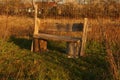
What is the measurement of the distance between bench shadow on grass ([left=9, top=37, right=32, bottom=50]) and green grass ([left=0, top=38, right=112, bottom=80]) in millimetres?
578

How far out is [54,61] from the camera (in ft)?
22.4

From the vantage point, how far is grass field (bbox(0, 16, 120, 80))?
18.4 feet

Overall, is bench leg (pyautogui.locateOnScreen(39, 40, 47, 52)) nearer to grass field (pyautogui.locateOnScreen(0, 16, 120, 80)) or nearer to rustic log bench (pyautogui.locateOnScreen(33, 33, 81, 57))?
rustic log bench (pyautogui.locateOnScreen(33, 33, 81, 57))

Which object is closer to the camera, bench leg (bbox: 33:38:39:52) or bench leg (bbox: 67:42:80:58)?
bench leg (bbox: 67:42:80:58)

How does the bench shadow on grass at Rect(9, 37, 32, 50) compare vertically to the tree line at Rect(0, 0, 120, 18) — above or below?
below

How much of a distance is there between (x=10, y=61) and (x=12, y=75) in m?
1.29

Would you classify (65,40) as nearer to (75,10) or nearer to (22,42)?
(22,42)

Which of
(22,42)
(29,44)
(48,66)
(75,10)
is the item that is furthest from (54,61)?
(75,10)

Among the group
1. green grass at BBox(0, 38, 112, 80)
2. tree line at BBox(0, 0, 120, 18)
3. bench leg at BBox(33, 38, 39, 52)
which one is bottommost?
green grass at BBox(0, 38, 112, 80)

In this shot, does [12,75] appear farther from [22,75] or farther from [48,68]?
[48,68]

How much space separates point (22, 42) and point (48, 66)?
10.7 feet

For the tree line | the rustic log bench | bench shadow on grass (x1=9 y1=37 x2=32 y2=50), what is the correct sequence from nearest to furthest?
the rustic log bench
bench shadow on grass (x1=9 y1=37 x2=32 y2=50)
the tree line

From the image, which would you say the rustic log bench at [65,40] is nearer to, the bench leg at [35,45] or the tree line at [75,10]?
the bench leg at [35,45]

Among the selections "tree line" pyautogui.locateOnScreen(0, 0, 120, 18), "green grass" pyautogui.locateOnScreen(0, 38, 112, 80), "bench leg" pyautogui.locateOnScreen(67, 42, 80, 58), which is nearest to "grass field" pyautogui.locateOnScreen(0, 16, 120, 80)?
"green grass" pyautogui.locateOnScreen(0, 38, 112, 80)
